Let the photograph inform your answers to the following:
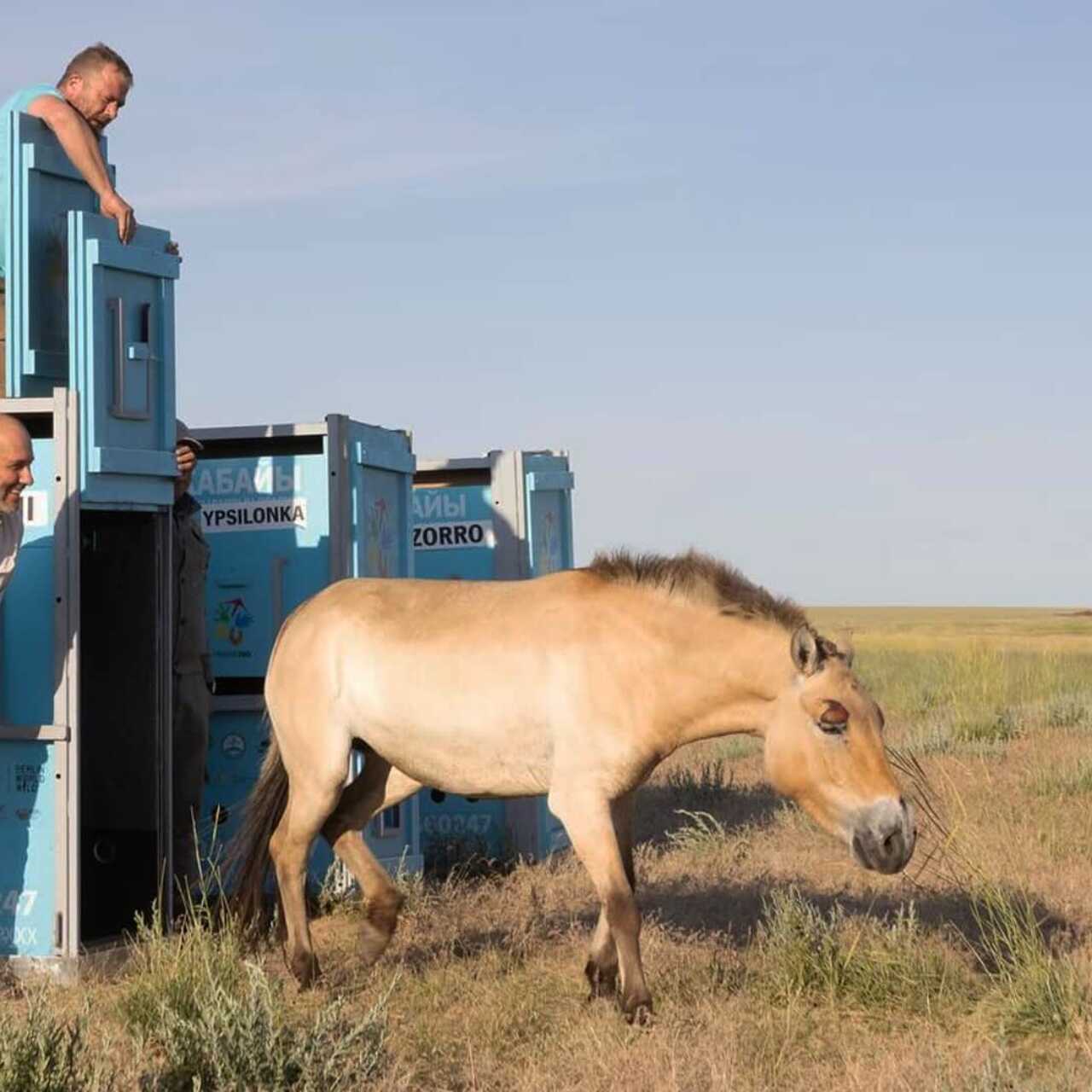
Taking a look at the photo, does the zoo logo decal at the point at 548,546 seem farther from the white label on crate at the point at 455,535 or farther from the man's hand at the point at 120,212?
the man's hand at the point at 120,212

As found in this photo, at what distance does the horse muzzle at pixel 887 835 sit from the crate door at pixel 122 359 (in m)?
3.73

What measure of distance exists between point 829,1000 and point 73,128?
17.2 feet

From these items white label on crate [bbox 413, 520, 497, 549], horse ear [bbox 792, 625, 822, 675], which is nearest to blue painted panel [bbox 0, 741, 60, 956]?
horse ear [bbox 792, 625, 822, 675]

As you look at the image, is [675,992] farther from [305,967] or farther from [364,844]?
[364,844]

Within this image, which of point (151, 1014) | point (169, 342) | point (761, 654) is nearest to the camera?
point (151, 1014)

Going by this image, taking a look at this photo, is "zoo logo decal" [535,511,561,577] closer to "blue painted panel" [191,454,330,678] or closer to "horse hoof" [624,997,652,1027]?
"blue painted panel" [191,454,330,678]

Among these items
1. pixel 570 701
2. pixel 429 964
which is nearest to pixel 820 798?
pixel 570 701

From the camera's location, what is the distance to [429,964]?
8469 millimetres

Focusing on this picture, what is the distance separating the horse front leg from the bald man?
2.55 metres

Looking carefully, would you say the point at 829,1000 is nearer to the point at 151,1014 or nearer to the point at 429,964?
the point at 429,964

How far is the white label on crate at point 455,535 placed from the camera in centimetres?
1220

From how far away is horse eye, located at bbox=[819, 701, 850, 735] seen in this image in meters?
7.29

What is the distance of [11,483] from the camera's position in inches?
312

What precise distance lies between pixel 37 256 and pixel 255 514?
207 cm
